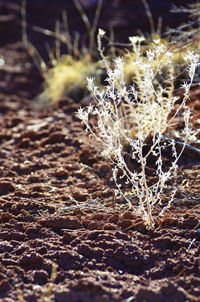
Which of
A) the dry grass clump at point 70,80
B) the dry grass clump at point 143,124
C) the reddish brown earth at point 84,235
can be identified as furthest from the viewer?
the dry grass clump at point 70,80

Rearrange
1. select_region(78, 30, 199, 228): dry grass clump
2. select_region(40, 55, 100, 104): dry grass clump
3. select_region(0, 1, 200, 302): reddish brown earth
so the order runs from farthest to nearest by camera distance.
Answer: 1. select_region(40, 55, 100, 104): dry grass clump
2. select_region(78, 30, 199, 228): dry grass clump
3. select_region(0, 1, 200, 302): reddish brown earth

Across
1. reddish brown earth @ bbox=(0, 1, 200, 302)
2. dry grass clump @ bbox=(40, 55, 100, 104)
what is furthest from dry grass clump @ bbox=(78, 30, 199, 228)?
dry grass clump @ bbox=(40, 55, 100, 104)

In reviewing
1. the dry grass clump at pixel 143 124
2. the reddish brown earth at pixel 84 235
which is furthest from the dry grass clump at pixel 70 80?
the dry grass clump at pixel 143 124

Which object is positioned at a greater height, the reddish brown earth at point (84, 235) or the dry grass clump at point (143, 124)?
the dry grass clump at point (143, 124)

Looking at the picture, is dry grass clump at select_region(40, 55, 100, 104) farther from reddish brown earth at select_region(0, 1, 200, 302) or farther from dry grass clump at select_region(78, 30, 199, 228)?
dry grass clump at select_region(78, 30, 199, 228)

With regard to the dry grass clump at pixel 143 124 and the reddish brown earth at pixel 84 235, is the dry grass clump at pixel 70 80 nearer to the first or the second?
the reddish brown earth at pixel 84 235

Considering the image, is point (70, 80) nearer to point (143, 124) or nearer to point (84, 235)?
point (143, 124)

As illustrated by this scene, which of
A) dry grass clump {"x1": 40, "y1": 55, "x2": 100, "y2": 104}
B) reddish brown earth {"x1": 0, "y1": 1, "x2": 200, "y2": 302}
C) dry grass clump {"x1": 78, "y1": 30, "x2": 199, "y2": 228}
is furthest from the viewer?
dry grass clump {"x1": 40, "y1": 55, "x2": 100, "y2": 104}

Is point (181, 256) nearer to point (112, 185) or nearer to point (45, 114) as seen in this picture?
point (112, 185)

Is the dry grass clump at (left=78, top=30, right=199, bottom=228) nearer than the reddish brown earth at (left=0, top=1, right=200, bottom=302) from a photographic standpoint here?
No
